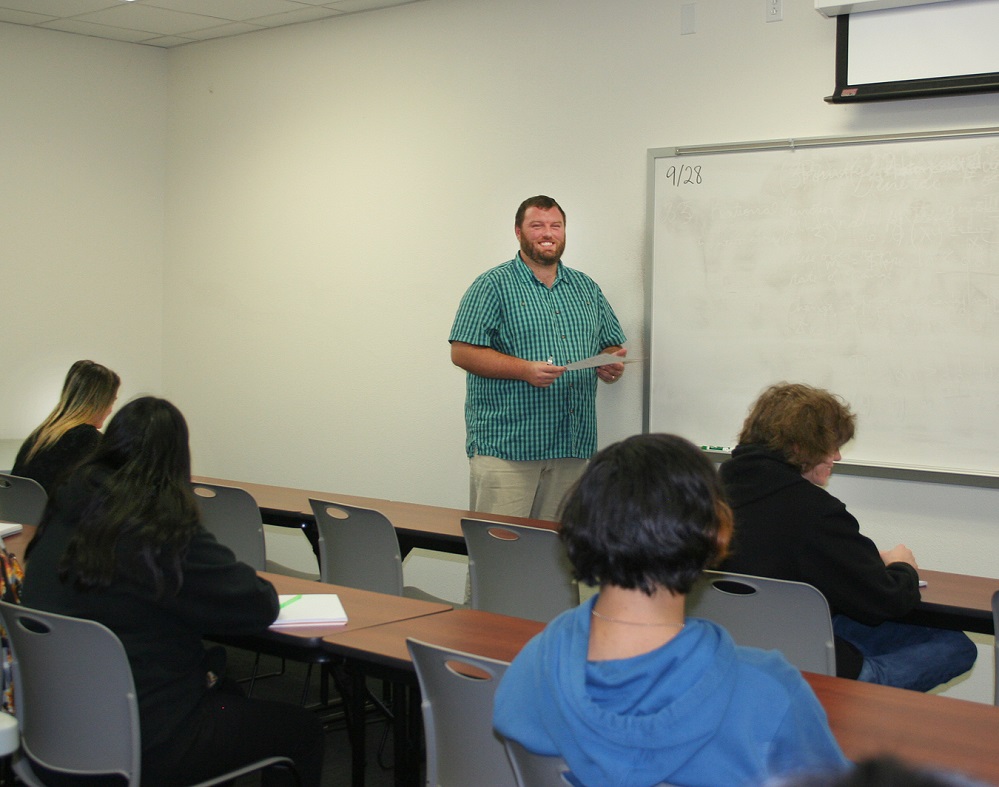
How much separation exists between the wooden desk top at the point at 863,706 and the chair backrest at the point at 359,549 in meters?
0.84

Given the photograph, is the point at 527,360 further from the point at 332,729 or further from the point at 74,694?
the point at 74,694

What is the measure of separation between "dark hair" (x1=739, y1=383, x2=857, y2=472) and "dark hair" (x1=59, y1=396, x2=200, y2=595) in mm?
1431

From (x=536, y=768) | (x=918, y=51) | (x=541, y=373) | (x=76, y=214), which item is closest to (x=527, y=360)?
(x=541, y=373)

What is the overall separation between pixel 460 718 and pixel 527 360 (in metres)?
2.45

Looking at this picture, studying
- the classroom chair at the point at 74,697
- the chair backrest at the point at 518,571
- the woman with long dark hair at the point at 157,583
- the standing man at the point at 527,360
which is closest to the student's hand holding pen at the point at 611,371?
the standing man at the point at 527,360

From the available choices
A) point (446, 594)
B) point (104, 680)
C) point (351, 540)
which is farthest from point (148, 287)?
point (104, 680)

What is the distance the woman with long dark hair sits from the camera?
6.74 ft

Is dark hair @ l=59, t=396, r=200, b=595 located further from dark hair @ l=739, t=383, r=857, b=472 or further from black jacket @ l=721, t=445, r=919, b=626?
dark hair @ l=739, t=383, r=857, b=472

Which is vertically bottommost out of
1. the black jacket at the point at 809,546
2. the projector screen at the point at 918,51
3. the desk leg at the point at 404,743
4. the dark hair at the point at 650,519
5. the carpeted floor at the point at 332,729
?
the carpeted floor at the point at 332,729

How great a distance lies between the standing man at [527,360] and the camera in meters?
4.24

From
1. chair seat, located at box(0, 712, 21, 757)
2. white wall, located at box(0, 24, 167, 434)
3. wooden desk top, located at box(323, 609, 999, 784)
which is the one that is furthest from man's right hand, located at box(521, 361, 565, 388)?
white wall, located at box(0, 24, 167, 434)

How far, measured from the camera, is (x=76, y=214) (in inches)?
234

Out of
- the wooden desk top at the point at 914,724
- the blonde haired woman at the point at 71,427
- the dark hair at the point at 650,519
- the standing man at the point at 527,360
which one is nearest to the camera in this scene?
the dark hair at the point at 650,519

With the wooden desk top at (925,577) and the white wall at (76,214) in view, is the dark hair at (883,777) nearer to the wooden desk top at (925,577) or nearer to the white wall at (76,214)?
the wooden desk top at (925,577)
